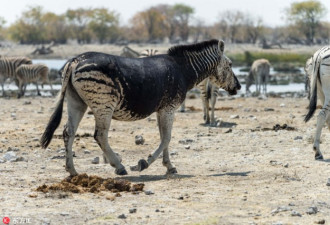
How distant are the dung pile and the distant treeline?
303 ft

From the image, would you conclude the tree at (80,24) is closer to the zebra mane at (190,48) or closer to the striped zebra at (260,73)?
the striped zebra at (260,73)

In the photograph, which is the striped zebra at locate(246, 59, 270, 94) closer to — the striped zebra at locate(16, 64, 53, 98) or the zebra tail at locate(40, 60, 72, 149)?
the striped zebra at locate(16, 64, 53, 98)

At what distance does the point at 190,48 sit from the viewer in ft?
34.5

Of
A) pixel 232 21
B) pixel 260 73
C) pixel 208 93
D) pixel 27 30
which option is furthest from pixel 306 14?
pixel 208 93

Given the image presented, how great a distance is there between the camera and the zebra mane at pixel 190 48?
34.1ft

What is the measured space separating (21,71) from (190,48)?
60.6ft

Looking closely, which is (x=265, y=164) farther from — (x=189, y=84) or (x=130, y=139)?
(x=130, y=139)

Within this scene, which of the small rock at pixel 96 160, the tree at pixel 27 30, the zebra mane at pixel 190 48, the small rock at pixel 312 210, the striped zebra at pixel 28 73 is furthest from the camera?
the tree at pixel 27 30

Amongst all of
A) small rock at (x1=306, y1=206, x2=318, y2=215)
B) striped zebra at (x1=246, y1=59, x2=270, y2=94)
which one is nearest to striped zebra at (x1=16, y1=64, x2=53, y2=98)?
striped zebra at (x1=246, y1=59, x2=270, y2=94)

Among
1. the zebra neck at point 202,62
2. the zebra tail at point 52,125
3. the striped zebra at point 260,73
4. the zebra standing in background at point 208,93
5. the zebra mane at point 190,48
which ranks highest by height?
the zebra mane at point 190,48

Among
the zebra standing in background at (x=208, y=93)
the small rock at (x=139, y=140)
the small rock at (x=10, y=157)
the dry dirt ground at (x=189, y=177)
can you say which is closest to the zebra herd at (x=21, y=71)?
the dry dirt ground at (x=189, y=177)

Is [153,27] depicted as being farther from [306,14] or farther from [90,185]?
[90,185]

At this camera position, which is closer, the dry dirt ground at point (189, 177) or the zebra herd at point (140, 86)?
the dry dirt ground at point (189, 177)

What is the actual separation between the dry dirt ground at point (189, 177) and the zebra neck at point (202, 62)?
1.48 meters
